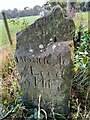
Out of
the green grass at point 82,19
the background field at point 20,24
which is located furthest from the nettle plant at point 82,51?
the background field at point 20,24

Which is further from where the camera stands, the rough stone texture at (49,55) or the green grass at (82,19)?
the green grass at (82,19)

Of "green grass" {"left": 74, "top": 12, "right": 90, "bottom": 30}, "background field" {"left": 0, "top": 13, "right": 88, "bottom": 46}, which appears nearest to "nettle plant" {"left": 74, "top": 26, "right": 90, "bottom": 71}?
"green grass" {"left": 74, "top": 12, "right": 90, "bottom": 30}

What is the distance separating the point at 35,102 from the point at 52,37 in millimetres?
566

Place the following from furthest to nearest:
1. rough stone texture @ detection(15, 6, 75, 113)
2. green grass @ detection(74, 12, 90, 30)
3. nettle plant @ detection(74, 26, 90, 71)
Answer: green grass @ detection(74, 12, 90, 30) < nettle plant @ detection(74, 26, 90, 71) < rough stone texture @ detection(15, 6, 75, 113)

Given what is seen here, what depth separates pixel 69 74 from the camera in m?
1.71

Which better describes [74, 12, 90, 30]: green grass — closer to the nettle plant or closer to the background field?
the background field

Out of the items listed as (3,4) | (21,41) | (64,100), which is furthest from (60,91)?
(3,4)

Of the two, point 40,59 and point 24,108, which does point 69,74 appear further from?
point 24,108

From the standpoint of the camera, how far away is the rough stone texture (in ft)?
5.48

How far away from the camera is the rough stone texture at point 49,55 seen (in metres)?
1.67

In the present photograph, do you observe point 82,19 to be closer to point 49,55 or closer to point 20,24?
point 20,24

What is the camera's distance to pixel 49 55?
1670mm

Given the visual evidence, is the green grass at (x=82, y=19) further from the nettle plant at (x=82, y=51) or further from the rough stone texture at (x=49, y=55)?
the rough stone texture at (x=49, y=55)

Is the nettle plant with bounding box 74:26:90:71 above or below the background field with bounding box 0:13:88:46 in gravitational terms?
below
